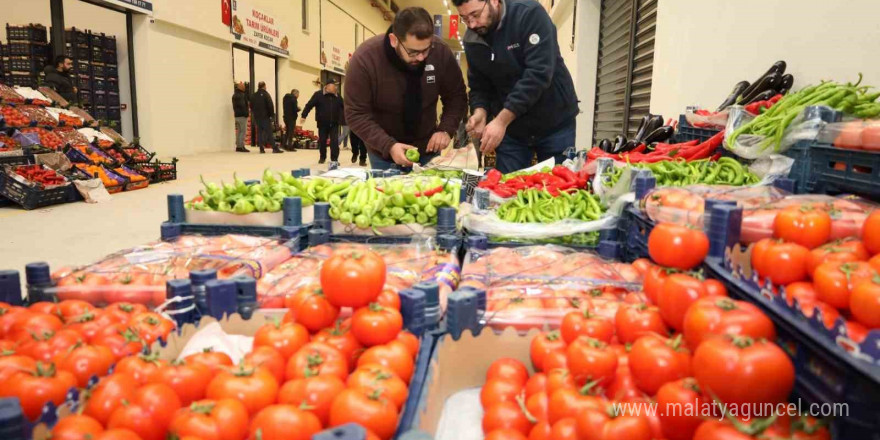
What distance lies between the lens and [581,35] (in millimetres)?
11000

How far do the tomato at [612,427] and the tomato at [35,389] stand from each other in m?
1.03

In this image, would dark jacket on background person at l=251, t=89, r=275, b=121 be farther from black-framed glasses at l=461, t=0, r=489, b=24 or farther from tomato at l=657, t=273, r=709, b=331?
tomato at l=657, t=273, r=709, b=331

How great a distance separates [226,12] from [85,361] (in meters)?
15.6

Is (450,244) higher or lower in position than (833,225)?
lower

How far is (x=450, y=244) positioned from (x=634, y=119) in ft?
21.3

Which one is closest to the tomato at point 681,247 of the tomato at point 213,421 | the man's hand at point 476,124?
the tomato at point 213,421

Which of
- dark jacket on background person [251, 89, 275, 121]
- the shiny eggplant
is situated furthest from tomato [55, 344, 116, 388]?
dark jacket on background person [251, 89, 275, 121]

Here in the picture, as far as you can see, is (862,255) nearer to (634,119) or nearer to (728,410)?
(728,410)

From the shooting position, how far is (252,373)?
1.18 m

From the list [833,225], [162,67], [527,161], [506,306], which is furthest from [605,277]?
[162,67]

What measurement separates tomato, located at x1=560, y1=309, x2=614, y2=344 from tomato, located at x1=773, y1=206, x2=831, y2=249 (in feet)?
1.67

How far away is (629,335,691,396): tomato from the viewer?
1143 millimetres

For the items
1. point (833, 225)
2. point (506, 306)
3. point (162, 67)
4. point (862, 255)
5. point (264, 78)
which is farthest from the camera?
point (264, 78)

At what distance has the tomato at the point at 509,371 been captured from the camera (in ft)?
4.70
